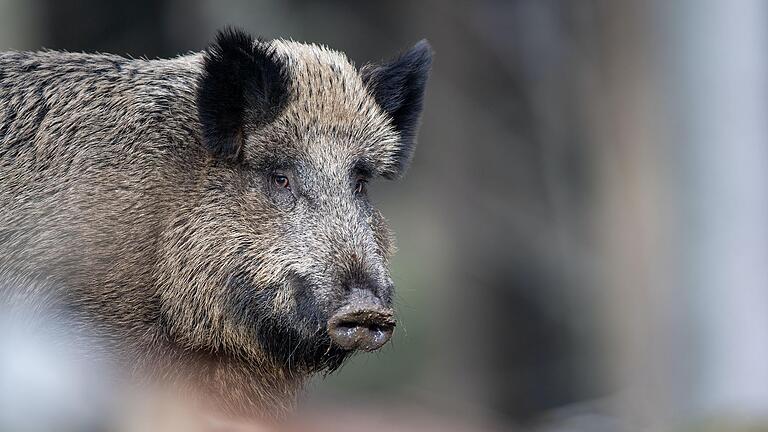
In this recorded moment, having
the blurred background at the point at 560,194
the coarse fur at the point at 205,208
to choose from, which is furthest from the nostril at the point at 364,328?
the blurred background at the point at 560,194

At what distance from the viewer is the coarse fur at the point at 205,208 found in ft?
21.6

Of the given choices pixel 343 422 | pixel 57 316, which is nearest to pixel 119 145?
pixel 57 316

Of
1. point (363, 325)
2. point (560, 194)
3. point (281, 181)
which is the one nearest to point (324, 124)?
point (281, 181)

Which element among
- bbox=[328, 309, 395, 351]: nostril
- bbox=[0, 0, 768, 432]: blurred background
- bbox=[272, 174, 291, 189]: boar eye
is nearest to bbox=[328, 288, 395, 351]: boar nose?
bbox=[328, 309, 395, 351]: nostril

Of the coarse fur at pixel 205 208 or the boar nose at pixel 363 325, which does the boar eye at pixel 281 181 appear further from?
the boar nose at pixel 363 325

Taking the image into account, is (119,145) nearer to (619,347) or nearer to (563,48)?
(619,347)

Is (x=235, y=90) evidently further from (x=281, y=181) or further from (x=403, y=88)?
(x=403, y=88)

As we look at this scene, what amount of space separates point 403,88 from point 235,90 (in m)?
0.95

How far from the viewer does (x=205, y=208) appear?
678 centimetres

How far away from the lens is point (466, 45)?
1705 cm

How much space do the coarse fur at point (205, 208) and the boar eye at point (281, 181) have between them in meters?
0.01

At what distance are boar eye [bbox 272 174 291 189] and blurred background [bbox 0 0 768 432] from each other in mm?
5783

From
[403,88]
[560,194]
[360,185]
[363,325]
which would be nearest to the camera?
[363,325]

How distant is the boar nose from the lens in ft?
19.5
